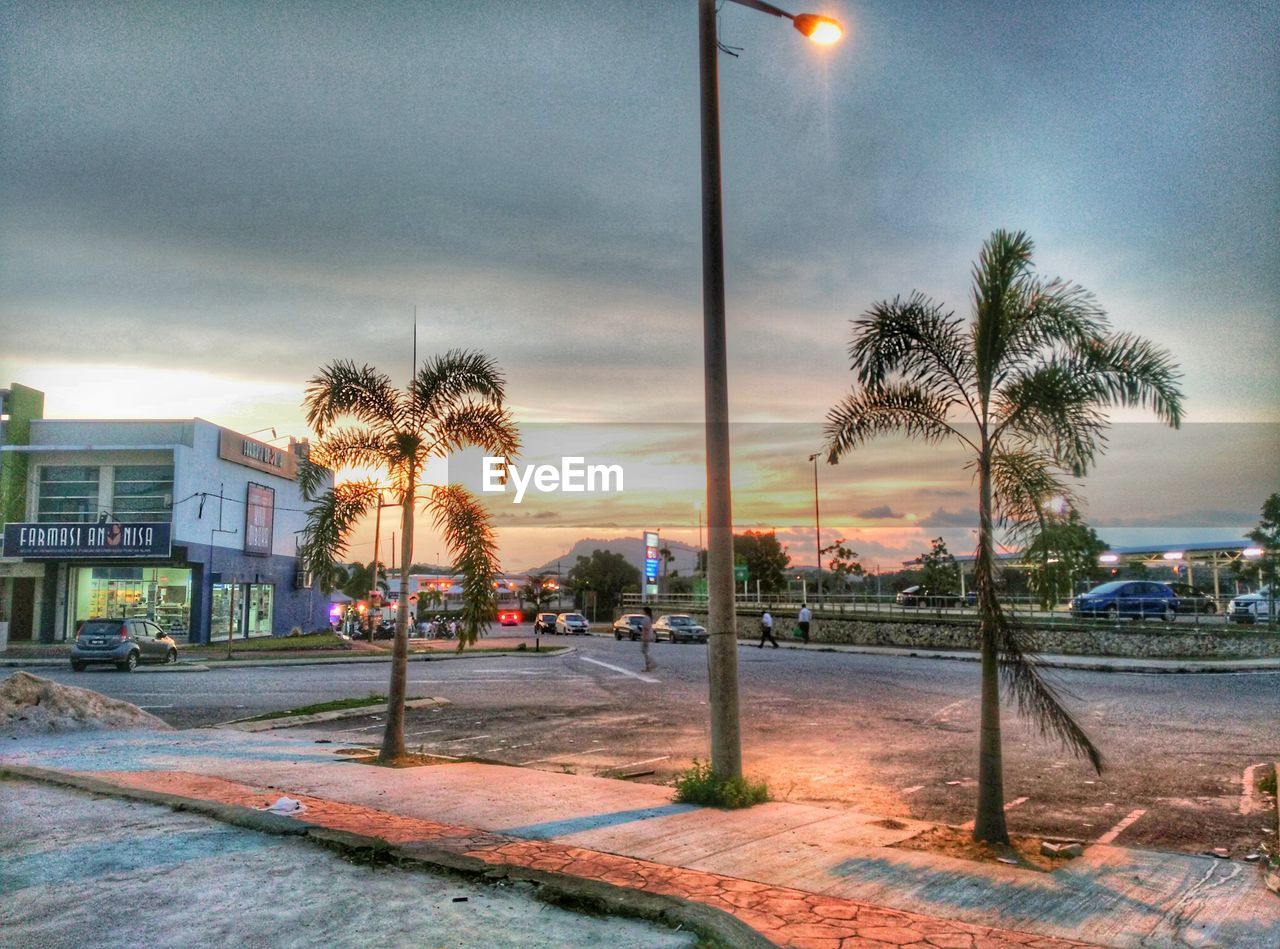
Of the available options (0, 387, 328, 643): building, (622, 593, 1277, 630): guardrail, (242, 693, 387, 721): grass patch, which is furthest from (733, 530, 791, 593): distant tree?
(242, 693, 387, 721): grass patch

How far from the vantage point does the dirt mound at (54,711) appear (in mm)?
13359

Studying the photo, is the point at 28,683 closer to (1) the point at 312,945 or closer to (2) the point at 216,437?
(1) the point at 312,945

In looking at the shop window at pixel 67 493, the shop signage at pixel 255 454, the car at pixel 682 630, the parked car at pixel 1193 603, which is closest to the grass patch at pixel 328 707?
the shop signage at pixel 255 454

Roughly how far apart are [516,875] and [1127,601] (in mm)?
35966

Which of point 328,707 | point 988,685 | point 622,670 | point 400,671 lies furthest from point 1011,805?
point 622,670

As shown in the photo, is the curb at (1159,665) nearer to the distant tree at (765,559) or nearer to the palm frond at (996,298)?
the palm frond at (996,298)

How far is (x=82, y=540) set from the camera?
3941cm

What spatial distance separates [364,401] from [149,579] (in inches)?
1393

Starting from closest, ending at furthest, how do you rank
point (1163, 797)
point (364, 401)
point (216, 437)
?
1. point (1163, 797)
2. point (364, 401)
3. point (216, 437)

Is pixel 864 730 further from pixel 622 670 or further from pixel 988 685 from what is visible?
pixel 622 670

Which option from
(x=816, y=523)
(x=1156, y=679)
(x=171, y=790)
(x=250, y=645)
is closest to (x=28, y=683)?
(x=171, y=790)

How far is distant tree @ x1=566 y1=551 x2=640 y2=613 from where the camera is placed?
10988cm

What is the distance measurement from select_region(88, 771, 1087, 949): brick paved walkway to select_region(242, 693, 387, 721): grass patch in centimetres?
837

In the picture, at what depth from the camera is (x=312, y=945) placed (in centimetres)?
461
